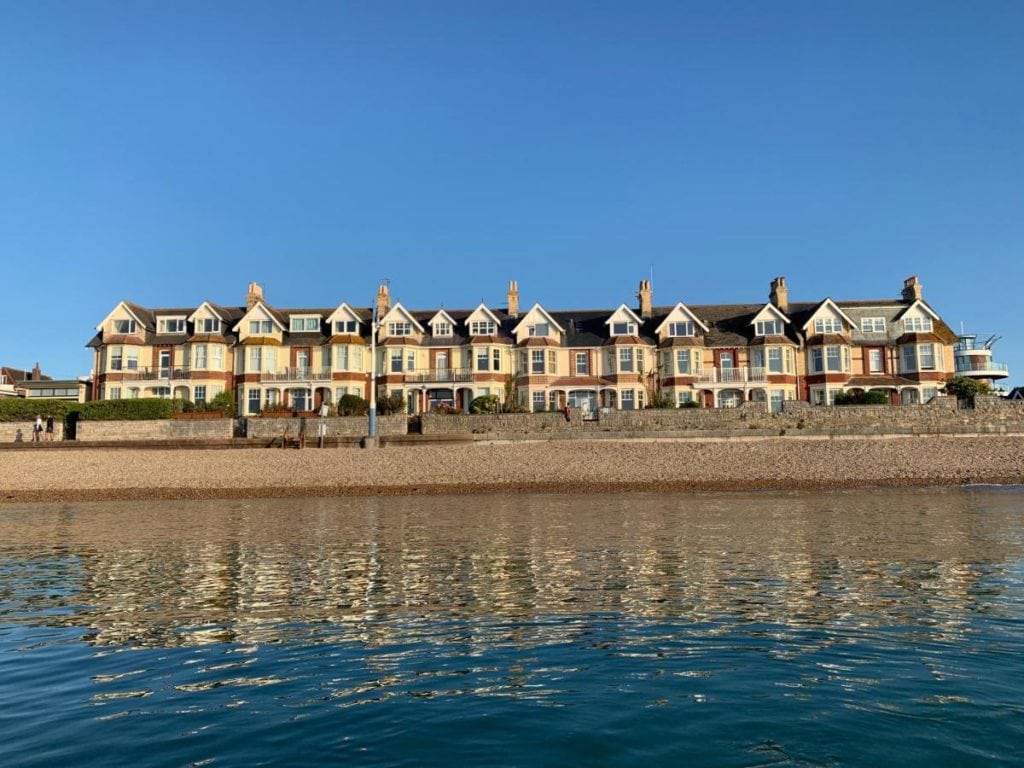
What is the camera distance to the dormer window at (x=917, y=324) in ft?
177

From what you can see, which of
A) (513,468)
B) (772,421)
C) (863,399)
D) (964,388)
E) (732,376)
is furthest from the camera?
(732,376)

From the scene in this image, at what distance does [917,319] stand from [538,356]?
2781cm

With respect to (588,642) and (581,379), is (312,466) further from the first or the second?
(588,642)

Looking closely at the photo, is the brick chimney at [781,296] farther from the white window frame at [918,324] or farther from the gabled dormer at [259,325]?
the gabled dormer at [259,325]

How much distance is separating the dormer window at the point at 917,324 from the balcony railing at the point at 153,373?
173 ft

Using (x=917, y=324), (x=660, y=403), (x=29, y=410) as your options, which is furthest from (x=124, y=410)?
(x=917, y=324)

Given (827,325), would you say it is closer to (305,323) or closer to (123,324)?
(305,323)

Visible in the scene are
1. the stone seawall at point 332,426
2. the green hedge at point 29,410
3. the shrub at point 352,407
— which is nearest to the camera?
the stone seawall at point 332,426

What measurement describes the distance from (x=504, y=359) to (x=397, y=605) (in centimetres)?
4501

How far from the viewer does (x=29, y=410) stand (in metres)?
46.7

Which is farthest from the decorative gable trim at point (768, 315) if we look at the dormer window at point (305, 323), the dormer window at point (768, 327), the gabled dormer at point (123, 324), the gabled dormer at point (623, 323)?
the gabled dormer at point (123, 324)

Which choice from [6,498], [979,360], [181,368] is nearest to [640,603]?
[6,498]

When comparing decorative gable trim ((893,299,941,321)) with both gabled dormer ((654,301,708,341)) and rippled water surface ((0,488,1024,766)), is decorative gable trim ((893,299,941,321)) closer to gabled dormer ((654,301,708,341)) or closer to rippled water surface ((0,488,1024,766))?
gabled dormer ((654,301,708,341))

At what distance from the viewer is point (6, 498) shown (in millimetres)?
31703
